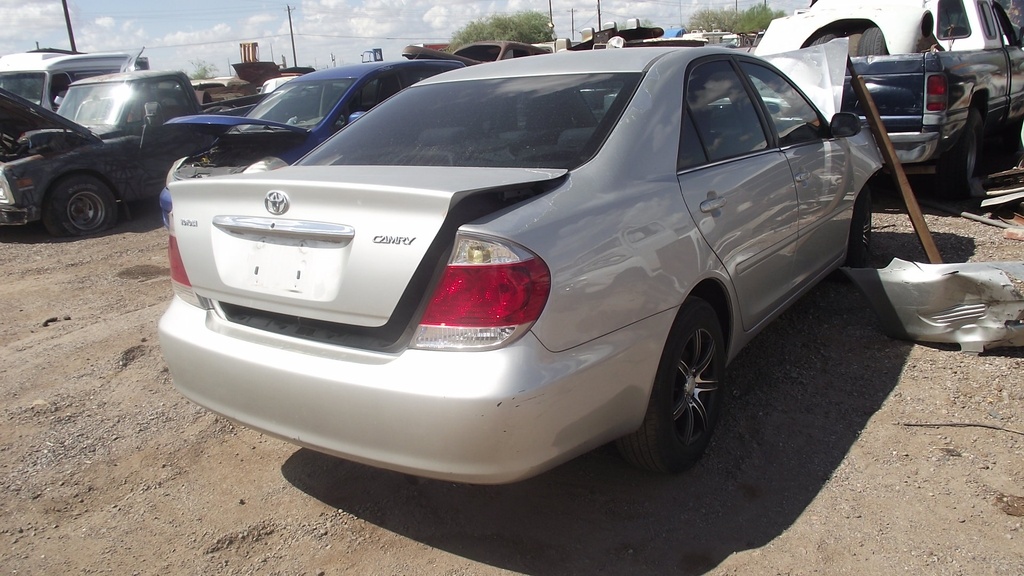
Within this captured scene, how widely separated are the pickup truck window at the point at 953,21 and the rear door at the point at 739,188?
513cm

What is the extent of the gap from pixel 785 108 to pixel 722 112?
2.89 feet

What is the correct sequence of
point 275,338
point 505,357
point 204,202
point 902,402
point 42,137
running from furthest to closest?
1. point 42,137
2. point 902,402
3. point 204,202
4. point 275,338
5. point 505,357

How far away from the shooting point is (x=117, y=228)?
29.5 ft

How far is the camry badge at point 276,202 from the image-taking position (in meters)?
2.49

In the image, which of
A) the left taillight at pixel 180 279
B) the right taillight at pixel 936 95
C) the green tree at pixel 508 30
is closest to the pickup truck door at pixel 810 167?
the right taillight at pixel 936 95

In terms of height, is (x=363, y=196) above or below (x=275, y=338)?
above

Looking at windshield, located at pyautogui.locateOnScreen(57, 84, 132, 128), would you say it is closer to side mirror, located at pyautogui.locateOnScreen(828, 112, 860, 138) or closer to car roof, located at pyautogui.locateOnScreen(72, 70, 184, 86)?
car roof, located at pyautogui.locateOnScreen(72, 70, 184, 86)

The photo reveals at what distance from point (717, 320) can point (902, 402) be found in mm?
1152

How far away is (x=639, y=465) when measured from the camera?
2.92 meters

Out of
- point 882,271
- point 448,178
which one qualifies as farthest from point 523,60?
point 882,271

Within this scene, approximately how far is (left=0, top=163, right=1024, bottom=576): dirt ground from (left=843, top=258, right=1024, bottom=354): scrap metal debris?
0.11 metres

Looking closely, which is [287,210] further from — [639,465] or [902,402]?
[902,402]

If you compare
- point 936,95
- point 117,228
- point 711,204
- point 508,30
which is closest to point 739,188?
point 711,204

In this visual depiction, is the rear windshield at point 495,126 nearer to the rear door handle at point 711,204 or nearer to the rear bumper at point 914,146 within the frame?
the rear door handle at point 711,204
